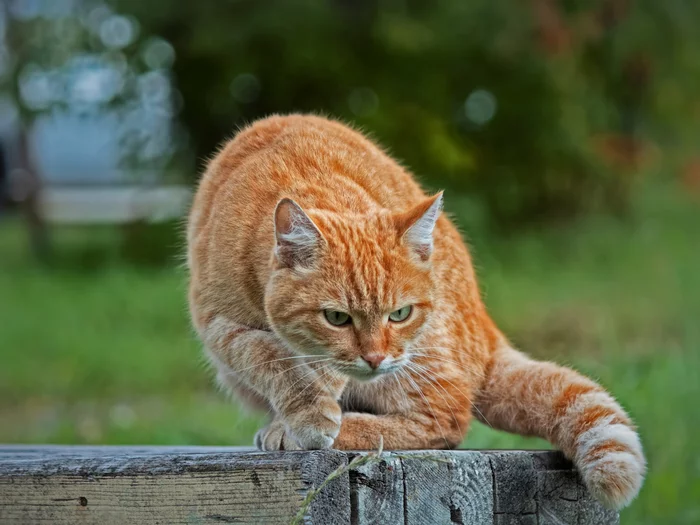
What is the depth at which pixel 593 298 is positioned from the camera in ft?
32.5

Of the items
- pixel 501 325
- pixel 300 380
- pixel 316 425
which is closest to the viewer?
pixel 316 425

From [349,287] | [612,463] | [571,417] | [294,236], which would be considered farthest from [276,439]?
[612,463]

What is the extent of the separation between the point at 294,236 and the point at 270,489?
0.97 meters

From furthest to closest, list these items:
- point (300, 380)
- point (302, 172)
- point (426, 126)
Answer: point (426, 126) < point (302, 172) < point (300, 380)

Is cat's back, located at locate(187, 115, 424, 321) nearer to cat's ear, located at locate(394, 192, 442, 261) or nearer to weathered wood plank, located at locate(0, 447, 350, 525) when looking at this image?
cat's ear, located at locate(394, 192, 442, 261)

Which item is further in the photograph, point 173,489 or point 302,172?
point 302,172

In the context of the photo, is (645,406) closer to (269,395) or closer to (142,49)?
(269,395)

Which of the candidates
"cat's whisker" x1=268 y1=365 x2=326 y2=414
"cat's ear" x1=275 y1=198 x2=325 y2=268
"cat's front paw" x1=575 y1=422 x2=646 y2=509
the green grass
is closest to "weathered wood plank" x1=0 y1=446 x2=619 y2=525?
"cat's front paw" x1=575 y1=422 x2=646 y2=509

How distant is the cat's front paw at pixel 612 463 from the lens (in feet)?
9.31

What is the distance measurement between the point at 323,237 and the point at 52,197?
19005 millimetres

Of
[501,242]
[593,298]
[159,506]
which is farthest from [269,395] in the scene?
[501,242]

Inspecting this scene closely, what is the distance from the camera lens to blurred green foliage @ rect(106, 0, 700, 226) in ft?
35.2

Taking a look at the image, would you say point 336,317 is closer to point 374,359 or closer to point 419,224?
point 374,359

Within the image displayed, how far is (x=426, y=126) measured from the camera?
11164 mm
